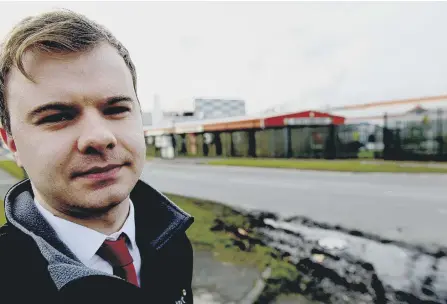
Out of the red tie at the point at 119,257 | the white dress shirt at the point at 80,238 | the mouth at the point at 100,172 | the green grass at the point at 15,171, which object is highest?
the mouth at the point at 100,172

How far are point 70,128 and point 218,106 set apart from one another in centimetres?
6606

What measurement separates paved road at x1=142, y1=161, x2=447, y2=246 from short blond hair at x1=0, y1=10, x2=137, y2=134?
5586 millimetres

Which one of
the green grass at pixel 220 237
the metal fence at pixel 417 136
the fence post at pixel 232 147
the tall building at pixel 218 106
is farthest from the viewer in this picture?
the tall building at pixel 218 106

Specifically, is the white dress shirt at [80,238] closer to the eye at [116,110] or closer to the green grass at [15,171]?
the eye at [116,110]

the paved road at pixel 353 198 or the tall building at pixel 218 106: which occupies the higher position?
the tall building at pixel 218 106

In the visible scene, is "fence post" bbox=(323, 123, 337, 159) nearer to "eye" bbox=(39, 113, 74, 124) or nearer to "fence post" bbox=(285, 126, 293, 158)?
"fence post" bbox=(285, 126, 293, 158)

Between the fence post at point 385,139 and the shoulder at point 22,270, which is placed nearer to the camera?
the shoulder at point 22,270

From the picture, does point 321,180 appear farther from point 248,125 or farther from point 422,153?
point 248,125

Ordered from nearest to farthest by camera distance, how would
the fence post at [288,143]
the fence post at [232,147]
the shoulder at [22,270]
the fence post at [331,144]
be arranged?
the shoulder at [22,270]
the fence post at [331,144]
the fence post at [288,143]
the fence post at [232,147]

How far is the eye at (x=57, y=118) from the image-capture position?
947 mm

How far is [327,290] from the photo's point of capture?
3648mm

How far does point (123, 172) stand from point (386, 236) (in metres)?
5.42

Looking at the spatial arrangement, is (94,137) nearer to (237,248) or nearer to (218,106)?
(237,248)

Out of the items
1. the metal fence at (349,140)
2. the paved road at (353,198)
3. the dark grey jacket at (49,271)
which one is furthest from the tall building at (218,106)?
the dark grey jacket at (49,271)
